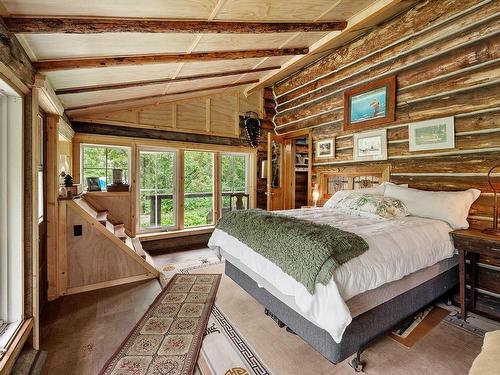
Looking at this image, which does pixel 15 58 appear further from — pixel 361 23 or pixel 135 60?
pixel 361 23

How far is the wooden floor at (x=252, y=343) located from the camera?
5.73ft

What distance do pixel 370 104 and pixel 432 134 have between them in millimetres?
1018

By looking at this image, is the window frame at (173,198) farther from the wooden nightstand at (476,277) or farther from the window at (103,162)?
the wooden nightstand at (476,277)

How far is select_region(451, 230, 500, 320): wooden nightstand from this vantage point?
221cm

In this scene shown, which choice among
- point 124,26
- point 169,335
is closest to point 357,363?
point 169,335

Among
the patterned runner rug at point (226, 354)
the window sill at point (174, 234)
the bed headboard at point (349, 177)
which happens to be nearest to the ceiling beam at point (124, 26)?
the bed headboard at point (349, 177)

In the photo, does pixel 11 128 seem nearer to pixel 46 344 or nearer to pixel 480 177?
pixel 46 344

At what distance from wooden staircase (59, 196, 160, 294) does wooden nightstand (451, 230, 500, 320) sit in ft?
11.9

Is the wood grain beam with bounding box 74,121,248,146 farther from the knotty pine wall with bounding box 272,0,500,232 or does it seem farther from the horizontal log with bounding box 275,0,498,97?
the knotty pine wall with bounding box 272,0,500,232

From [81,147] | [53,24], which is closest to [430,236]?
[53,24]

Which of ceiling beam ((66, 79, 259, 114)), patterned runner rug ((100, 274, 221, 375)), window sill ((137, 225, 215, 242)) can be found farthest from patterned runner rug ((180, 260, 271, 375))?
ceiling beam ((66, 79, 259, 114))

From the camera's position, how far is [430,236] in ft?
7.27

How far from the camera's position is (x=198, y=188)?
506 centimetres

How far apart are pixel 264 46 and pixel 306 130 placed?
2007 millimetres
